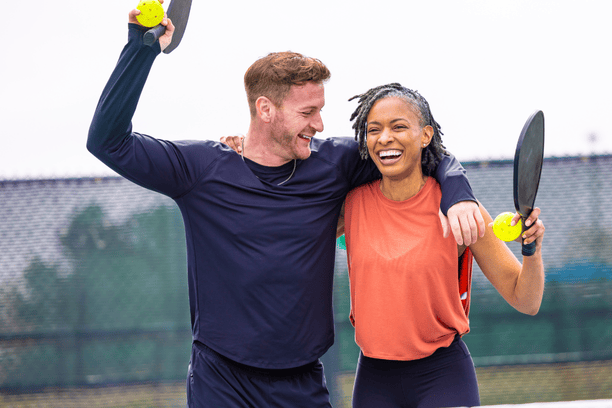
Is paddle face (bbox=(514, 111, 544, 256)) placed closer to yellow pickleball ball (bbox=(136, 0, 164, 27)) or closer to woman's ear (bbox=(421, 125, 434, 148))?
woman's ear (bbox=(421, 125, 434, 148))

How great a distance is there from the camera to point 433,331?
2170 millimetres

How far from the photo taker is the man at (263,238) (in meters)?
2.12

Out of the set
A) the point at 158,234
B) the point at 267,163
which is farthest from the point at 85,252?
the point at 267,163

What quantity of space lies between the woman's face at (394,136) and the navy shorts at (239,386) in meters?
0.92

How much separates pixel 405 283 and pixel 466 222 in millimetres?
351

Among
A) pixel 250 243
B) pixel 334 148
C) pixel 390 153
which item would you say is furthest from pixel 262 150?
pixel 390 153

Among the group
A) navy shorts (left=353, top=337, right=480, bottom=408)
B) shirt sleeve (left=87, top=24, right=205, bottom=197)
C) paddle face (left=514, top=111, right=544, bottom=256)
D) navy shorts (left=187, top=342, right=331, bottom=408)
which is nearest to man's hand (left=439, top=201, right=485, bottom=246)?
paddle face (left=514, top=111, right=544, bottom=256)

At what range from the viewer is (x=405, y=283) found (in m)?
2.12

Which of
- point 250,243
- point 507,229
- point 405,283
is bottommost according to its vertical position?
point 405,283

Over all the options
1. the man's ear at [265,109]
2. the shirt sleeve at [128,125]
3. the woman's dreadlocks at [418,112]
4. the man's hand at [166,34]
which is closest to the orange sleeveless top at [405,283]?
the woman's dreadlocks at [418,112]

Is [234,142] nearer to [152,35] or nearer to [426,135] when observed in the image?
[152,35]

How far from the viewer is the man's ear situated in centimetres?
233

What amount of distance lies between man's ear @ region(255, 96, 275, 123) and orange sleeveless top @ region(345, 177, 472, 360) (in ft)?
1.98

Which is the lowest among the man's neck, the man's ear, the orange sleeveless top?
the orange sleeveless top
